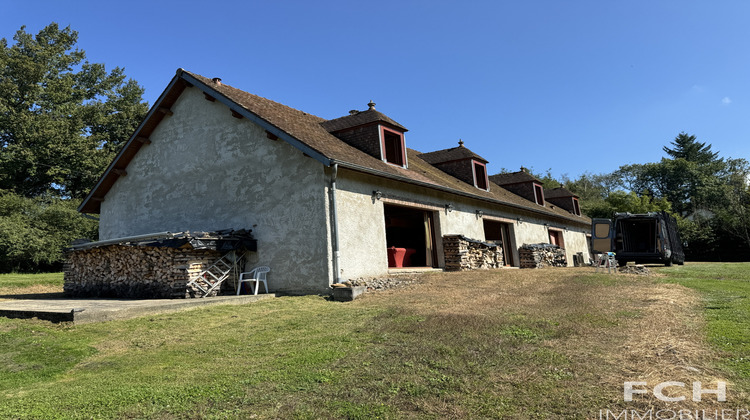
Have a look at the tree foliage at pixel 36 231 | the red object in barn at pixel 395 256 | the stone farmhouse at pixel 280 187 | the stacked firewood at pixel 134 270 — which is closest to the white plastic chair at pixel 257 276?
the stone farmhouse at pixel 280 187

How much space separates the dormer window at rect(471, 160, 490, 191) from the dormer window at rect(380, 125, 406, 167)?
597 centimetres

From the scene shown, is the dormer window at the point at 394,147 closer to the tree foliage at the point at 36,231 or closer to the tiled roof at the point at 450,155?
the tiled roof at the point at 450,155

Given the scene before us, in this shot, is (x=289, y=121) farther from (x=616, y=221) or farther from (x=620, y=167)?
(x=620, y=167)

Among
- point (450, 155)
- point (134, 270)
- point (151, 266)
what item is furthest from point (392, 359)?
point (450, 155)

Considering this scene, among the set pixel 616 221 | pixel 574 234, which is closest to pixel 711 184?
pixel 574 234

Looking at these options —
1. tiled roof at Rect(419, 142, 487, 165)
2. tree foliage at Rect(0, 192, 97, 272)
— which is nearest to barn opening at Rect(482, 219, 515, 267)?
tiled roof at Rect(419, 142, 487, 165)

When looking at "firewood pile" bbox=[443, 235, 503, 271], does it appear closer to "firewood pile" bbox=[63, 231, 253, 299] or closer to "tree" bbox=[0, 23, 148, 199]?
"firewood pile" bbox=[63, 231, 253, 299]

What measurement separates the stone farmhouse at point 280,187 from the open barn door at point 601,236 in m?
3.35

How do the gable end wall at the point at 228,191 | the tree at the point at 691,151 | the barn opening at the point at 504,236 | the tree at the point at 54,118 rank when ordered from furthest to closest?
1. the tree at the point at 691,151
2. the tree at the point at 54,118
3. the barn opening at the point at 504,236
4. the gable end wall at the point at 228,191

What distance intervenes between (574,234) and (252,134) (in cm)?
2328

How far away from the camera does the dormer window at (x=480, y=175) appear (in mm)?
19266

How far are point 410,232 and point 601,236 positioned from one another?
24.5ft

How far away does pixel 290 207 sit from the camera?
36.3ft

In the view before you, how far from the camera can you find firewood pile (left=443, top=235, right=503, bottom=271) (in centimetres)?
1412
